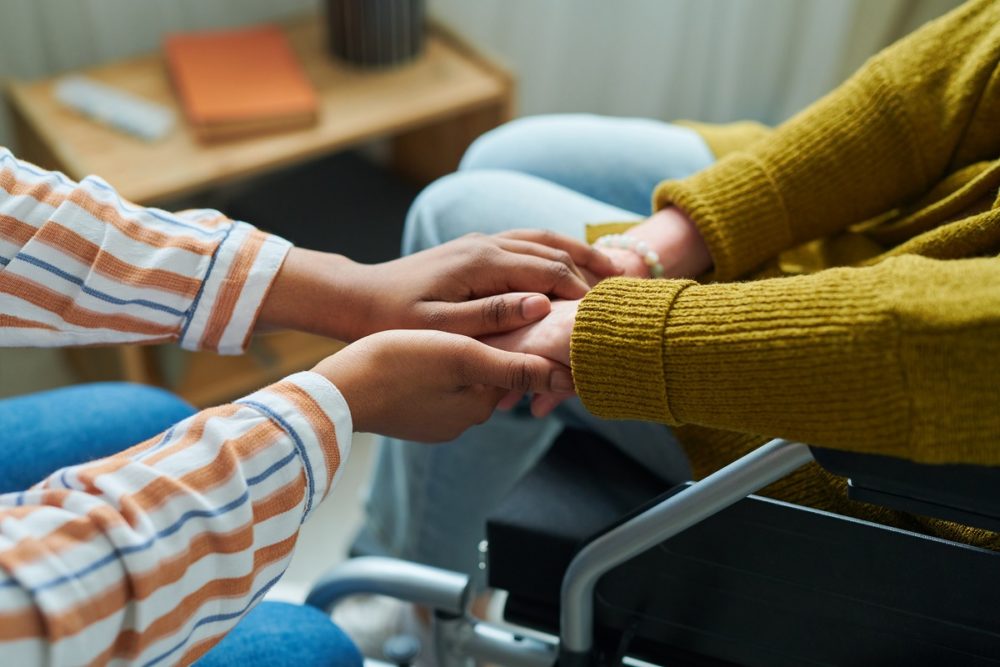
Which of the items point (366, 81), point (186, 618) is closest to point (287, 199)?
point (366, 81)

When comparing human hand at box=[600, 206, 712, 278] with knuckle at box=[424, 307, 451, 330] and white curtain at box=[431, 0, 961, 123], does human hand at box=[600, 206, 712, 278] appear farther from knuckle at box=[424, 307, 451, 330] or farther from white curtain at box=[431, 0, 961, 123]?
white curtain at box=[431, 0, 961, 123]

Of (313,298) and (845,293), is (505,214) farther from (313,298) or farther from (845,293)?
(845,293)

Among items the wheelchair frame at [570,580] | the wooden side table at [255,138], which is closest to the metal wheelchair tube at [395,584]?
the wheelchair frame at [570,580]

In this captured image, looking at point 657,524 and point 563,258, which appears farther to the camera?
point 563,258

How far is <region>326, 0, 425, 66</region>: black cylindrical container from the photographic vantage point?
5.23 ft

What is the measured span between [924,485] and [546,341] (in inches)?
12.1

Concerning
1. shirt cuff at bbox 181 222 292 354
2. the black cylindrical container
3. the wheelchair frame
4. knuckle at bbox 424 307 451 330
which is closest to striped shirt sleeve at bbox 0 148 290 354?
Result: shirt cuff at bbox 181 222 292 354

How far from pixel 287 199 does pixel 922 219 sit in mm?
1134

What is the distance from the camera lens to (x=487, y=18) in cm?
197

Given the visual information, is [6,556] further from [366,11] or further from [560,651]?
[366,11]

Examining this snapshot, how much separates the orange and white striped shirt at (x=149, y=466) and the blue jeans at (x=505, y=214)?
209 mm

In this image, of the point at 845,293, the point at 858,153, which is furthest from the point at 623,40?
the point at 845,293

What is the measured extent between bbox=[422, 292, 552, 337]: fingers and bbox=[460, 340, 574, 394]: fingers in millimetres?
57

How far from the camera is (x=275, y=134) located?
151 cm
